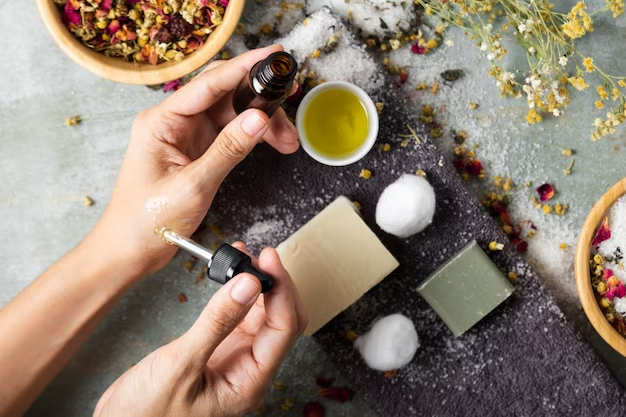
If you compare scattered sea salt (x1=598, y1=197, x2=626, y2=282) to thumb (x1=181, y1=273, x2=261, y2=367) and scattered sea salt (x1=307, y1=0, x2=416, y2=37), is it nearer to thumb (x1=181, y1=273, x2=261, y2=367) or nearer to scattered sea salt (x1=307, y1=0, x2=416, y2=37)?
scattered sea salt (x1=307, y1=0, x2=416, y2=37)

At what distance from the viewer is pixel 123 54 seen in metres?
1.28

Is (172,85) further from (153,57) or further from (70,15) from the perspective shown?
(70,15)

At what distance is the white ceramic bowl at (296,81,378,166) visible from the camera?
1312 mm

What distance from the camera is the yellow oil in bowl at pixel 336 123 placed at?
1.33 meters

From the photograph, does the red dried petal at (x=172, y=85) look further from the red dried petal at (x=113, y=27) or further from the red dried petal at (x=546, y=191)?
the red dried petal at (x=546, y=191)

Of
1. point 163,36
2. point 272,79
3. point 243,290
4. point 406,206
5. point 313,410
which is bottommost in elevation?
point 313,410

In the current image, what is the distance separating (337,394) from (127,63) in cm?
81

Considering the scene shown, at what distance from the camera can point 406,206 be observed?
1.29 metres

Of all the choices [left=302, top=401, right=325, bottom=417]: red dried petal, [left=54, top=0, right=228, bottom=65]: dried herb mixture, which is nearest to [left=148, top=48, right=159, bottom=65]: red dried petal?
[left=54, top=0, right=228, bottom=65]: dried herb mixture

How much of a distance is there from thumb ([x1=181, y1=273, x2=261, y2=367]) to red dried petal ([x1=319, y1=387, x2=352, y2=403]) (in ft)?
1.44

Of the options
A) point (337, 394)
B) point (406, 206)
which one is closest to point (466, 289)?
point (406, 206)

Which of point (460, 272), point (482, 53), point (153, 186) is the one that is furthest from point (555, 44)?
point (153, 186)

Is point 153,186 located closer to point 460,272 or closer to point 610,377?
point 460,272

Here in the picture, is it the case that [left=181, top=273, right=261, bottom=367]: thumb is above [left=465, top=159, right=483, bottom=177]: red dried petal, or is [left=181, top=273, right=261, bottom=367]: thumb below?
above
